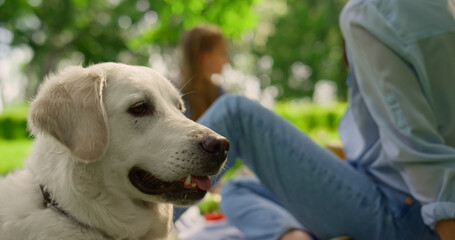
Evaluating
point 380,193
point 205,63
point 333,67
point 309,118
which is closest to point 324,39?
point 333,67

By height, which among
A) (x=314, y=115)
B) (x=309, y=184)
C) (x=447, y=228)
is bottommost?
(x=314, y=115)

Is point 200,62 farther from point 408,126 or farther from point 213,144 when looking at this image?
point 213,144

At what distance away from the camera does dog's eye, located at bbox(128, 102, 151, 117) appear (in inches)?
73.5

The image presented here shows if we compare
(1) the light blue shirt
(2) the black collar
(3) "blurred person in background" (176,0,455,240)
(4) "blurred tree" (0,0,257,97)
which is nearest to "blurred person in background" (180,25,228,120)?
(3) "blurred person in background" (176,0,455,240)

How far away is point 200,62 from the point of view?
5.23m

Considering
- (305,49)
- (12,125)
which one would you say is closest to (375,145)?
(12,125)

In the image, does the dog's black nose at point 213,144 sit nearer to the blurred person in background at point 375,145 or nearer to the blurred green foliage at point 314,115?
the blurred person in background at point 375,145

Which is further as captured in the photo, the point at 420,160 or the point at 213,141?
the point at 420,160

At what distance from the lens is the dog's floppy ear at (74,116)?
1.71 meters

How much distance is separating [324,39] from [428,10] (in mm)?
29385

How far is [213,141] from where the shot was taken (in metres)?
1.76

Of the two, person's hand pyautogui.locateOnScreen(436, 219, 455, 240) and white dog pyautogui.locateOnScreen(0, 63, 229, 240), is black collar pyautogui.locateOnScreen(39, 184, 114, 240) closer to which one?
white dog pyautogui.locateOnScreen(0, 63, 229, 240)

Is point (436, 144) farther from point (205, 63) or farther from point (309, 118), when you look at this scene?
point (309, 118)

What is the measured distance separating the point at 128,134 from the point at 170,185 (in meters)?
0.28
